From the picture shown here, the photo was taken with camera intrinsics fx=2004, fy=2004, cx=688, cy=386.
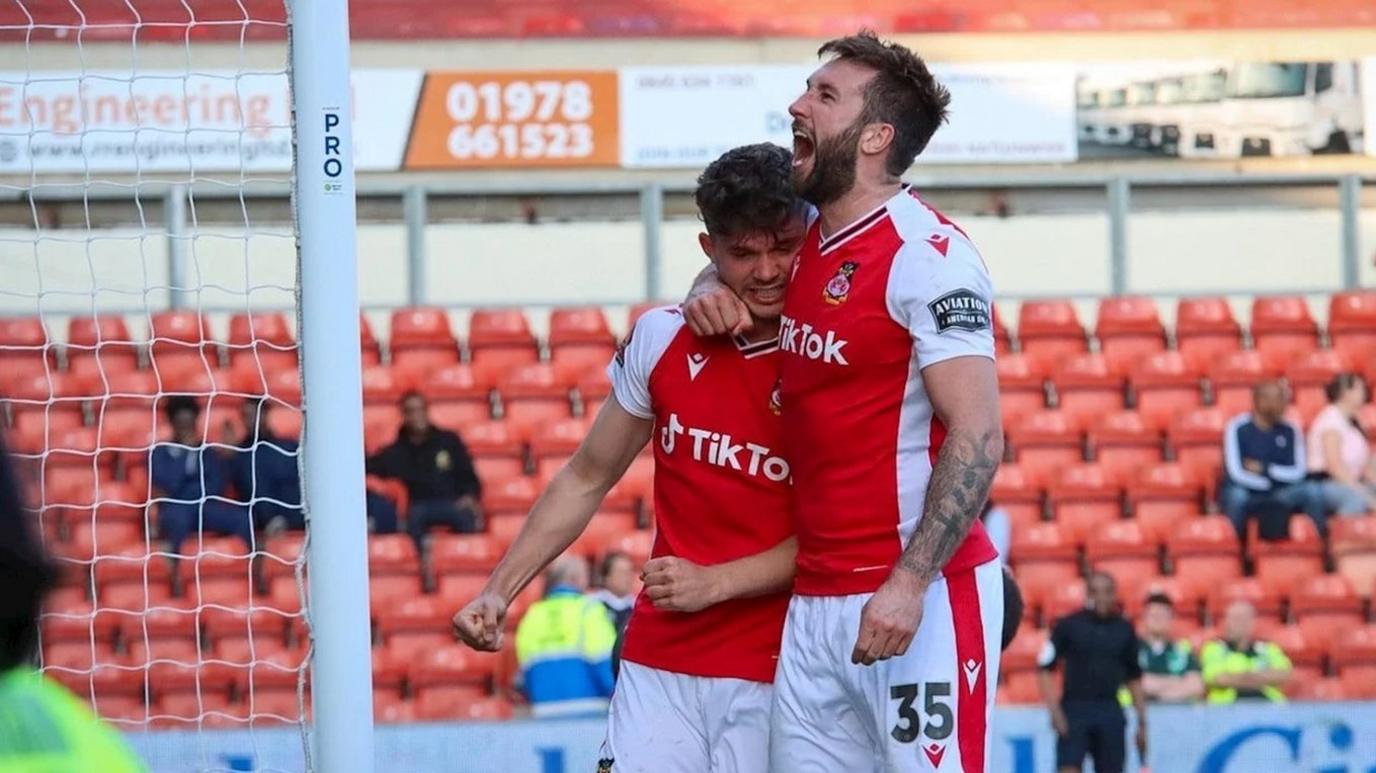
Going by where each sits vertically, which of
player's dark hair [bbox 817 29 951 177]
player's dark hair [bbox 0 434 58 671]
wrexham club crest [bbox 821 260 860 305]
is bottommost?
player's dark hair [bbox 0 434 58 671]

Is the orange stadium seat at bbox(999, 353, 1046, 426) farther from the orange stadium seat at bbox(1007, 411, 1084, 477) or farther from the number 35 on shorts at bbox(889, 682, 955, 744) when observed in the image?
the number 35 on shorts at bbox(889, 682, 955, 744)

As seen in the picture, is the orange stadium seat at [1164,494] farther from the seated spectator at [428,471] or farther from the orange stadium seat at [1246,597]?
the seated spectator at [428,471]

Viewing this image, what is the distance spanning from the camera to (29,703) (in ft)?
4.30

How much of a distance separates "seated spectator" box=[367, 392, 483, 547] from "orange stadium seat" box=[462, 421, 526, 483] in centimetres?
60

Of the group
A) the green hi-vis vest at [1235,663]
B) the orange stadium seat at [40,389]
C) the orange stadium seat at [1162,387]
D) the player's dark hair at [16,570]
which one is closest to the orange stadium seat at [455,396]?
the orange stadium seat at [40,389]

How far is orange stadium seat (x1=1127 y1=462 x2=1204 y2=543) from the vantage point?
10.5 m

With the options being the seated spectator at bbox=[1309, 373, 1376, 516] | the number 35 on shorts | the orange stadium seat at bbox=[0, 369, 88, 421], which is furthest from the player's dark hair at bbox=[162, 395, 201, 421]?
the number 35 on shorts

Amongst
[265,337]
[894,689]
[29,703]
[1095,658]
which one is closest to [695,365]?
[894,689]

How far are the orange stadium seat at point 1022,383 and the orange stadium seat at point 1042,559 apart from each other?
0.87 meters

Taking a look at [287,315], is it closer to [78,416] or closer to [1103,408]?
[78,416]

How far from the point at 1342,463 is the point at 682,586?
7255 mm

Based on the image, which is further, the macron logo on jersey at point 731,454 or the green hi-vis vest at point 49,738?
the macron logo on jersey at point 731,454

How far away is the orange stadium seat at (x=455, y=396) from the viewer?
1089cm

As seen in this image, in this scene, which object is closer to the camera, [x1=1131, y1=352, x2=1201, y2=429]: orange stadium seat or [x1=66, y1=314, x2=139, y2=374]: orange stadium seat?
[x1=66, y1=314, x2=139, y2=374]: orange stadium seat
